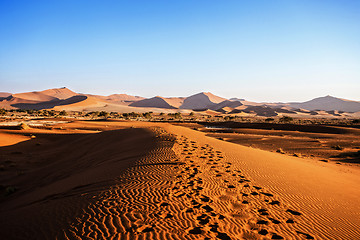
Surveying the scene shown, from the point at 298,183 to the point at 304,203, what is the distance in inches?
81.6

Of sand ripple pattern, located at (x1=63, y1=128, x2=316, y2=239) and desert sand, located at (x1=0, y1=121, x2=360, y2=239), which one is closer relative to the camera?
sand ripple pattern, located at (x1=63, y1=128, x2=316, y2=239)

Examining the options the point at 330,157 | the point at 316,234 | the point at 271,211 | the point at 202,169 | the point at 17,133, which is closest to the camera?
the point at 316,234

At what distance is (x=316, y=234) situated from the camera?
4.80 metres

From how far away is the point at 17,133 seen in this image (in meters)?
23.6

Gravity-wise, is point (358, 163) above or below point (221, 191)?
below

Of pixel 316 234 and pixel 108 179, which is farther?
pixel 108 179

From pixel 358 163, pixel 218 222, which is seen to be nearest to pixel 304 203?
pixel 218 222

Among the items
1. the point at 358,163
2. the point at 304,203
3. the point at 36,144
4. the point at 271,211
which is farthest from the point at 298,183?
the point at 36,144

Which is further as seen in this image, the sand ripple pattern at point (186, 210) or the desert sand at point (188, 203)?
the desert sand at point (188, 203)

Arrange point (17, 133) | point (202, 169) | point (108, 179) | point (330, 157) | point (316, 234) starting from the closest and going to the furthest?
point (316, 234) < point (108, 179) < point (202, 169) < point (330, 157) < point (17, 133)

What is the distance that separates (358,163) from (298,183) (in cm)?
1015

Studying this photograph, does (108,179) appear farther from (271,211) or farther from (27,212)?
(271,211)

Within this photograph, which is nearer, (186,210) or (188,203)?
(186,210)

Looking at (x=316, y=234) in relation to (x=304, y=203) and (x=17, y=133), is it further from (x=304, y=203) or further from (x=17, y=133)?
(x=17, y=133)
